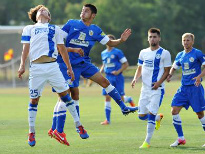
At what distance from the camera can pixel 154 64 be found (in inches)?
533

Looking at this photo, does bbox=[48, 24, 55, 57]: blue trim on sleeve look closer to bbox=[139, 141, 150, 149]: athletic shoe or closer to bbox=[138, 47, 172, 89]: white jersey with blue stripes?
bbox=[138, 47, 172, 89]: white jersey with blue stripes

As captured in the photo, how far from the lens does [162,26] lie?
73.3 metres

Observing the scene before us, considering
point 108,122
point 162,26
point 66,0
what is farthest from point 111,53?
point 66,0

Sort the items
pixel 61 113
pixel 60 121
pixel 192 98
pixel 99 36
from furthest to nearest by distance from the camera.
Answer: pixel 99 36, pixel 192 98, pixel 61 113, pixel 60 121

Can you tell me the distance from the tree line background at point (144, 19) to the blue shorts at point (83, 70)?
167 ft

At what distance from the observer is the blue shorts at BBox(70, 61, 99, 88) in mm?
13386

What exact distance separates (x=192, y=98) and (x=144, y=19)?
5788 centimetres

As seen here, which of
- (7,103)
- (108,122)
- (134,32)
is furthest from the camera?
(134,32)

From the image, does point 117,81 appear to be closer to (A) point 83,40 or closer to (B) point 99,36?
(B) point 99,36

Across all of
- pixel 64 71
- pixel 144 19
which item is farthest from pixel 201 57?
pixel 144 19

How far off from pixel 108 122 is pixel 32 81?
653 centimetres

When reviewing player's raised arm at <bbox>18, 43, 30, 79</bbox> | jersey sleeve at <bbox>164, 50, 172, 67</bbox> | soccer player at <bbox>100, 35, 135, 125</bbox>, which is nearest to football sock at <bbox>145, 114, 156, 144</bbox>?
jersey sleeve at <bbox>164, 50, 172, 67</bbox>

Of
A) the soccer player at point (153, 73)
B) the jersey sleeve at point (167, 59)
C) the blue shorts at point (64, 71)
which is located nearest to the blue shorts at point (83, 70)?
the blue shorts at point (64, 71)

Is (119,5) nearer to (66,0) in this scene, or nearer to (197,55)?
(66,0)
